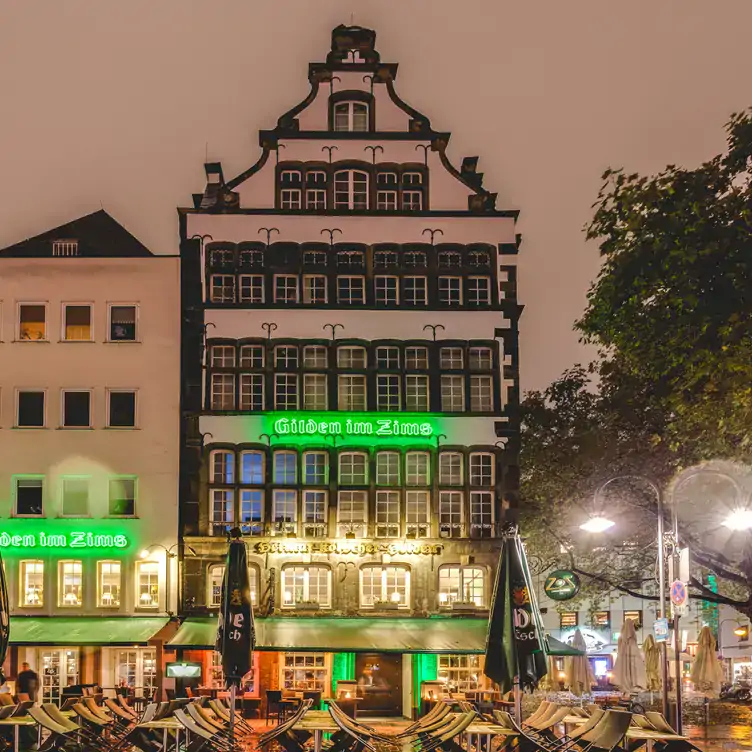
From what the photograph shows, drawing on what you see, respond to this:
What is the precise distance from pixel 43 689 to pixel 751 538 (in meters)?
20.4

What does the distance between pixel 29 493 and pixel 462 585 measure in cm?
1257

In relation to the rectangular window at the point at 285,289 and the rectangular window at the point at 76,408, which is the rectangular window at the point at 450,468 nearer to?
the rectangular window at the point at 285,289

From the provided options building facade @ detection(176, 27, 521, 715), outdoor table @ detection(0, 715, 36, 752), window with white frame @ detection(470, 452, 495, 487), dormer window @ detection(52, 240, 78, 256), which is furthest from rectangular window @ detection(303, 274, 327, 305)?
outdoor table @ detection(0, 715, 36, 752)

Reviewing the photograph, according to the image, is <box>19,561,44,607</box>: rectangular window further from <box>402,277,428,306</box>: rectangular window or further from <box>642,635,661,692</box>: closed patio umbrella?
<box>642,635,661,692</box>: closed patio umbrella

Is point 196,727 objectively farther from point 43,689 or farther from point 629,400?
→ point 629,400

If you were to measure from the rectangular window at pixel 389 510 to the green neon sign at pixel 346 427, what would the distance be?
1.55 m

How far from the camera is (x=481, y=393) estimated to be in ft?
126

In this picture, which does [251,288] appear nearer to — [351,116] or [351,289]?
[351,289]

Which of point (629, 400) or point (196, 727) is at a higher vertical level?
point (629, 400)

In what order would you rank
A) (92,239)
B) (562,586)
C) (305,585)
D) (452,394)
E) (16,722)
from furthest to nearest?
(92,239), (452,394), (305,585), (562,586), (16,722)

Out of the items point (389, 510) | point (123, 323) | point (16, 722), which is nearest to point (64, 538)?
point (123, 323)

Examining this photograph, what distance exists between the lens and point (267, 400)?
38.0 meters

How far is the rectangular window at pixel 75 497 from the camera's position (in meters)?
37.8

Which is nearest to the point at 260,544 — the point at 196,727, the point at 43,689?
the point at 43,689
